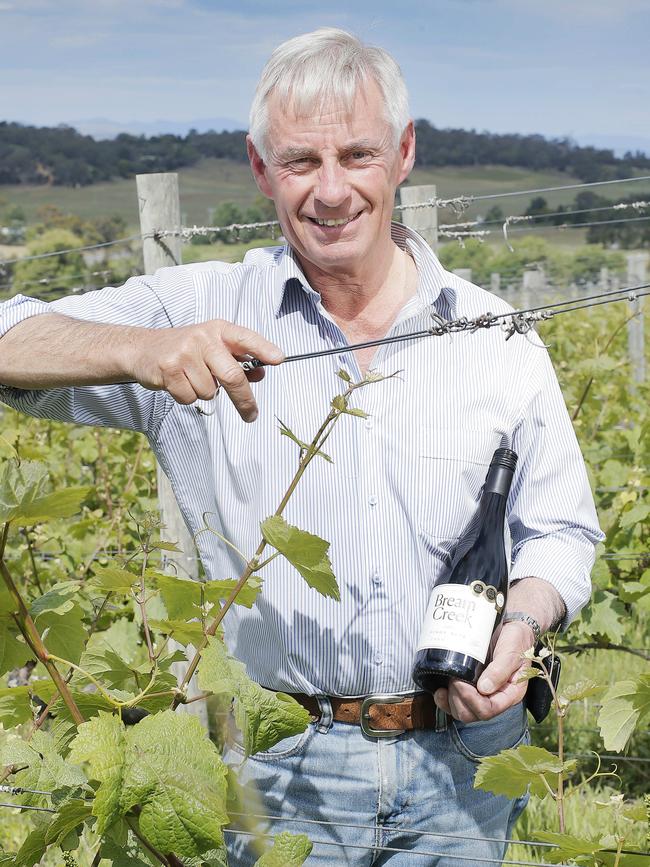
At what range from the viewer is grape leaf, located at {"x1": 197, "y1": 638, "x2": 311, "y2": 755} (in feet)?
3.48

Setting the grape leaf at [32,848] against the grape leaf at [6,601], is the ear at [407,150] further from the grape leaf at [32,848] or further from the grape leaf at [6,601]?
the grape leaf at [32,848]

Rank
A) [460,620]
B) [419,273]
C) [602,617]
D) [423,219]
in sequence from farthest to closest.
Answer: [423,219] → [602,617] → [419,273] → [460,620]

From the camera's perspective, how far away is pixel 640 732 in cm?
Result: 360

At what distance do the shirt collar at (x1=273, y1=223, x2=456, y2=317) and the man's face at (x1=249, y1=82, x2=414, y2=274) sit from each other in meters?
0.04

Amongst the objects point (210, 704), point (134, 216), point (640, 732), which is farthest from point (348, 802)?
point (134, 216)

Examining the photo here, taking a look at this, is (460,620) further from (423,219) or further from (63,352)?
(423,219)

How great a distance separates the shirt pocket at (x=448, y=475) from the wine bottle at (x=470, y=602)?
0.09 feet

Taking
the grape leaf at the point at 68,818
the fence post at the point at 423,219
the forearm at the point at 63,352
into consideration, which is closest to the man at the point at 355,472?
the forearm at the point at 63,352

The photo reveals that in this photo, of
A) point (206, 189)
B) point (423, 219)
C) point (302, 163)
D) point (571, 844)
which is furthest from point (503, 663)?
point (206, 189)

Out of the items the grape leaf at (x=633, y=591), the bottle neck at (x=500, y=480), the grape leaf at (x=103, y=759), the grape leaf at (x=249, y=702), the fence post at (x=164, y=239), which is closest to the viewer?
the grape leaf at (x=103, y=759)

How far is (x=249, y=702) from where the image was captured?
1121mm

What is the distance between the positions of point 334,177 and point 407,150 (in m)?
0.28

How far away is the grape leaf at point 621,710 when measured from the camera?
1195 mm

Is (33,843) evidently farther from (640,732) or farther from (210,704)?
(640,732)
